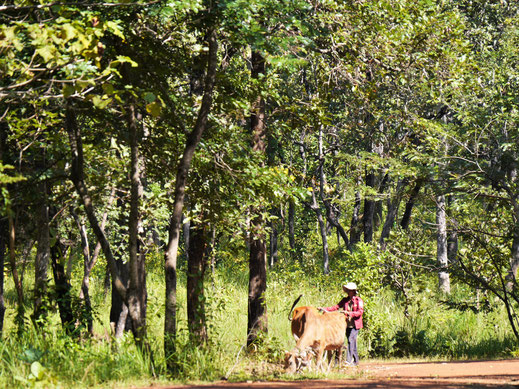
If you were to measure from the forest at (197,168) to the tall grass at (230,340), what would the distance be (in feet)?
0.16

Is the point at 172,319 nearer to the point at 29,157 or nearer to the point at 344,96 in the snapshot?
the point at 29,157

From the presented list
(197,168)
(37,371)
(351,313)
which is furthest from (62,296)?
(351,313)

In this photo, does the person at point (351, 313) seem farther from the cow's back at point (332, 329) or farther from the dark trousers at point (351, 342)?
the cow's back at point (332, 329)

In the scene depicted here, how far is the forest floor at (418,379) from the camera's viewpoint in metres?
7.75

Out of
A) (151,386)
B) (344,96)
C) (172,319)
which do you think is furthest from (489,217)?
(151,386)

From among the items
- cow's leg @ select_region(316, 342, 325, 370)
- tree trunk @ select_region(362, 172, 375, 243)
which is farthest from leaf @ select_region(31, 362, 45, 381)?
tree trunk @ select_region(362, 172, 375, 243)

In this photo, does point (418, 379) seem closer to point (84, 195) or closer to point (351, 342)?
point (351, 342)

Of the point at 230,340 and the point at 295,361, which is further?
the point at 230,340

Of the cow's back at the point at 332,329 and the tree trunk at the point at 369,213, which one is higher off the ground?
the tree trunk at the point at 369,213

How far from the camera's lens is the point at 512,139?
1448 cm

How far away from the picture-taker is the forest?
26.9 feet

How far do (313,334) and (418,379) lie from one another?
81.2 inches

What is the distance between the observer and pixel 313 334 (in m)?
10.8

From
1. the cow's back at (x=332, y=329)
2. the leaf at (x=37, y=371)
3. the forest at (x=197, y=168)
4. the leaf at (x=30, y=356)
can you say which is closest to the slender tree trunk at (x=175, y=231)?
the forest at (x=197, y=168)
